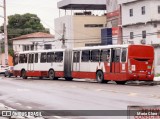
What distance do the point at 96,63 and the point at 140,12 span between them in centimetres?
2786

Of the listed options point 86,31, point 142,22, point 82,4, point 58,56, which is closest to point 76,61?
point 58,56

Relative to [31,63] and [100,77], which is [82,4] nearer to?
[31,63]

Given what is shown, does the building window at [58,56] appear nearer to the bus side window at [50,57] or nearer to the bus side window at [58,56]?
the bus side window at [58,56]

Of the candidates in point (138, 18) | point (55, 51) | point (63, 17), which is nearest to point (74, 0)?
point (63, 17)

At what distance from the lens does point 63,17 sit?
7725 cm

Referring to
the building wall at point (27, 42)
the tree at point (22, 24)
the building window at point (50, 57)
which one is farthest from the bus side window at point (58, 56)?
the tree at point (22, 24)

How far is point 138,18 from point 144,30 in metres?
1.97

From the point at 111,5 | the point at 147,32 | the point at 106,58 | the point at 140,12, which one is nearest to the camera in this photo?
the point at 106,58

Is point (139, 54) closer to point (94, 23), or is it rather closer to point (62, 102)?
point (62, 102)

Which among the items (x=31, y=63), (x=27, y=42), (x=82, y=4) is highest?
(x=82, y=4)

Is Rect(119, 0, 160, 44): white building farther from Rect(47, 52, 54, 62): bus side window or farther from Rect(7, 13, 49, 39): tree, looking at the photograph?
Rect(7, 13, 49, 39): tree

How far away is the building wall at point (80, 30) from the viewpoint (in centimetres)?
7581

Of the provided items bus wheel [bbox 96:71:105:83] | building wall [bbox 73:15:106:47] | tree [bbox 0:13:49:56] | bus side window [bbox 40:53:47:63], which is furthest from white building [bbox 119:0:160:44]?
tree [bbox 0:13:49:56]

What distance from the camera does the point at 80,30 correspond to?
76.9 meters
